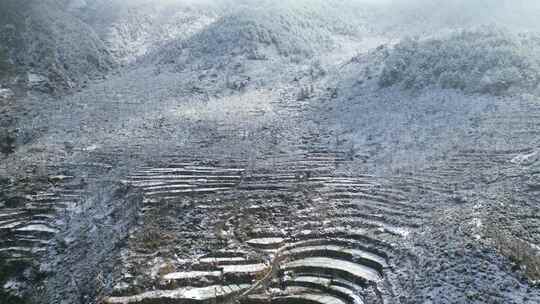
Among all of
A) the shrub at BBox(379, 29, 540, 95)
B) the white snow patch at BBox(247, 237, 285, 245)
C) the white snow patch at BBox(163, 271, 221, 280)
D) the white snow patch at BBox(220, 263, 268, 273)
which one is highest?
the shrub at BBox(379, 29, 540, 95)

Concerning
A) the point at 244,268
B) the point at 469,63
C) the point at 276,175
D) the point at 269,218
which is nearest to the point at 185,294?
the point at 244,268

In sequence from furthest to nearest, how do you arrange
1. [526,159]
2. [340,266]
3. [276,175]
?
[276,175] → [526,159] → [340,266]

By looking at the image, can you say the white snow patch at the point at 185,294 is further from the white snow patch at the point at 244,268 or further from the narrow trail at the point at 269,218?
the white snow patch at the point at 244,268

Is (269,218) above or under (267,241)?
above

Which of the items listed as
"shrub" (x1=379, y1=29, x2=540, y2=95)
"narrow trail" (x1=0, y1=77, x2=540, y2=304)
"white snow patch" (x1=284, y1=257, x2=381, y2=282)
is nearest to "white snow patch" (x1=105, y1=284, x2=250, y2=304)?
"narrow trail" (x1=0, y1=77, x2=540, y2=304)

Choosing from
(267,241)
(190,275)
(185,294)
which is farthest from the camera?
(267,241)

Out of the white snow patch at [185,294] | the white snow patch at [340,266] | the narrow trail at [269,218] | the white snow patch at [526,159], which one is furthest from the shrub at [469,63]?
the white snow patch at [185,294]

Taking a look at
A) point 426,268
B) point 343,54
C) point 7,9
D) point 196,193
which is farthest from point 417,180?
point 7,9

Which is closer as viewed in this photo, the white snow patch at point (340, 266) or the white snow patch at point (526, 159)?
the white snow patch at point (340, 266)

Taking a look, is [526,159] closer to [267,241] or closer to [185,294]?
[267,241]

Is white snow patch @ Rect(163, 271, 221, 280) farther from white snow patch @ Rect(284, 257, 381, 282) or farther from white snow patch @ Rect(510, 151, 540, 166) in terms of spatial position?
white snow patch @ Rect(510, 151, 540, 166)
